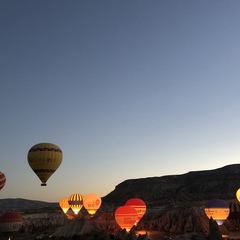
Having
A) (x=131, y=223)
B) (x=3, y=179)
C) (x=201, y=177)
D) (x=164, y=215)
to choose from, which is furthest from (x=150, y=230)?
(x=201, y=177)

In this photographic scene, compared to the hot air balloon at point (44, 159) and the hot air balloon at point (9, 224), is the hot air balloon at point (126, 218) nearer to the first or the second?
the hot air balloon at point (44, 159)

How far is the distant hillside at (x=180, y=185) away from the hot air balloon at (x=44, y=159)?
7122 cm

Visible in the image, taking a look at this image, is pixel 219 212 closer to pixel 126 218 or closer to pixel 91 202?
pixel 126 218

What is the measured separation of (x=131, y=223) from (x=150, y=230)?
12.6 m

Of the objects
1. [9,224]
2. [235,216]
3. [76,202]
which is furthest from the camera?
[76,202]

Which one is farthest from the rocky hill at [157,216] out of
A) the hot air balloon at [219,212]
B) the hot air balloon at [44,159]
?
the hot air balloon at [44,159]

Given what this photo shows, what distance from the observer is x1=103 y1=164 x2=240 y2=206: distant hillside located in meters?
121

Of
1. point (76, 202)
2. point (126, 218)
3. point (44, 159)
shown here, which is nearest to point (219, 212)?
point (126, 218)

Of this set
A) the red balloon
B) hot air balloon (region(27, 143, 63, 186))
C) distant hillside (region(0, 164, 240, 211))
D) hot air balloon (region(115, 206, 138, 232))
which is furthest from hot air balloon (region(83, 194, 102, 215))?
distant hillside (region(0, 164, 240, 211))

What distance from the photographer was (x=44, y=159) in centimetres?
4906

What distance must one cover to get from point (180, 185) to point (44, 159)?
96253 millimetres

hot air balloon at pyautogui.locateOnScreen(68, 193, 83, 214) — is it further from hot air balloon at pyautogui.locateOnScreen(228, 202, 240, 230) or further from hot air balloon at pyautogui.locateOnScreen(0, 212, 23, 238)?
hot air balloon at pyautogui.locateOnScreen(228, 202, 240, 230)

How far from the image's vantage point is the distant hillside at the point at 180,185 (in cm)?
12131

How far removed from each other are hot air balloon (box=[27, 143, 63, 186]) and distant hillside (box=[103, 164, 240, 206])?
234 feet
